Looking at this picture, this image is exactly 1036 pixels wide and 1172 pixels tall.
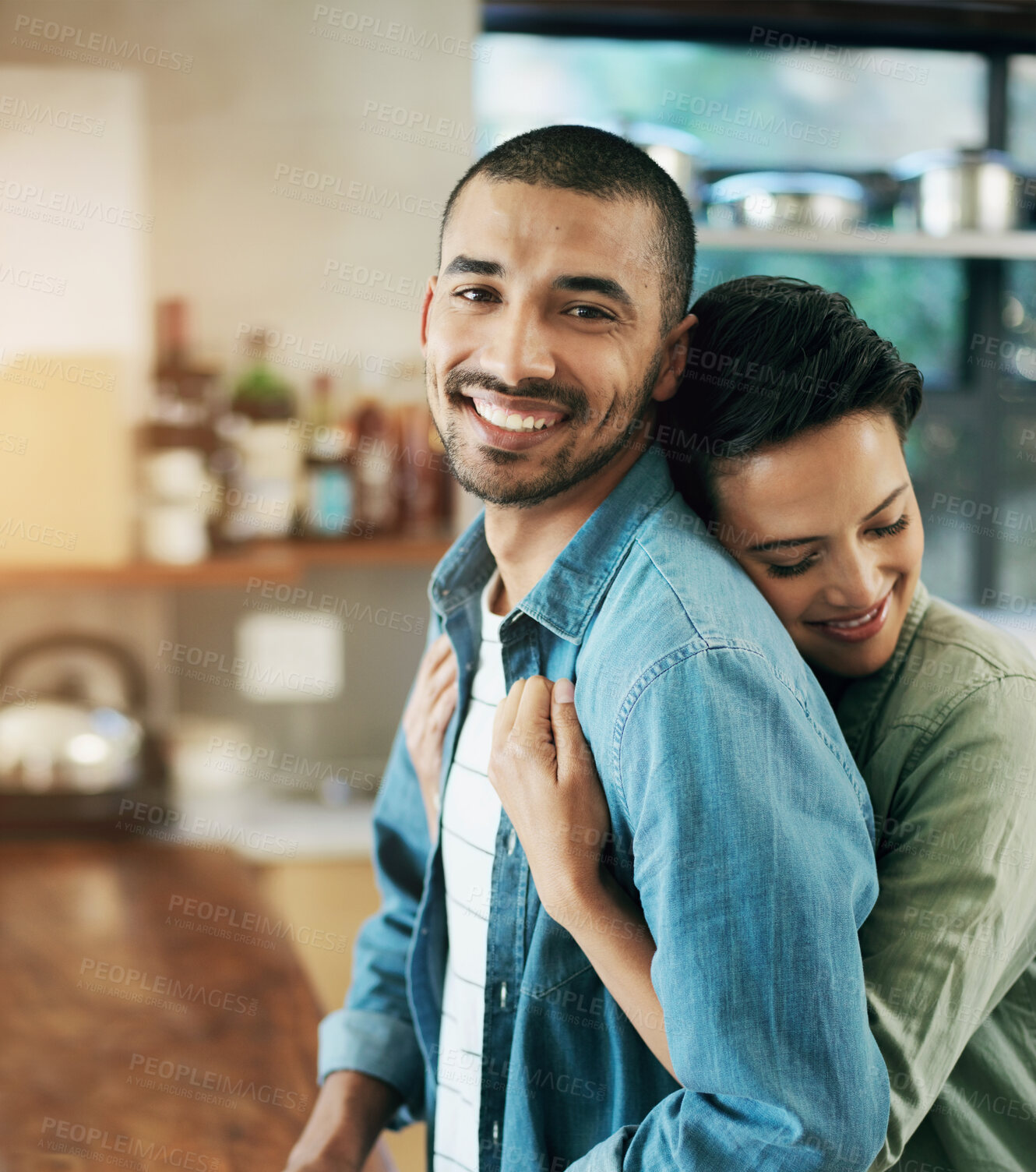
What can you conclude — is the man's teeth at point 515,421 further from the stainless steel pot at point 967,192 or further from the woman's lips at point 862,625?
the stainless steel pot at point 967,192

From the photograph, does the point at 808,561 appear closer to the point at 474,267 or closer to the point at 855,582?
the point at 855,582

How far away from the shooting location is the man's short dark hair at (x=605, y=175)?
754 mm

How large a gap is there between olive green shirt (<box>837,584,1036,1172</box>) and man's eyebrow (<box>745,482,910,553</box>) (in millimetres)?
108

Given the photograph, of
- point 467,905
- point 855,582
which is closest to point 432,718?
point 467,905

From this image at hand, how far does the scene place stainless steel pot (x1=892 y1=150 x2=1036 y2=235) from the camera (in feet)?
7.66

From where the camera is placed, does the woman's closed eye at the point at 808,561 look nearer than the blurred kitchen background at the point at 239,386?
Yes

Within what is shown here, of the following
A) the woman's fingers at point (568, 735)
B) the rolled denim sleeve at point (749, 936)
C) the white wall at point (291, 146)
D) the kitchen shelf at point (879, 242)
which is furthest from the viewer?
the kitchen shelf at point (879, 242)

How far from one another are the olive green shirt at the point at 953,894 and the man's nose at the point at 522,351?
0.33 m

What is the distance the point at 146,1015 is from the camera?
1460 mm

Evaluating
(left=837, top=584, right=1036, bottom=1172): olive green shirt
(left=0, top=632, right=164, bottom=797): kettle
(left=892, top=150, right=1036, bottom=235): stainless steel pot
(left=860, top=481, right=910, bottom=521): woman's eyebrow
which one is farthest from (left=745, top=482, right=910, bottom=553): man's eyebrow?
(left=892, top=150, right=1036, bottom=235): stainless steel pot

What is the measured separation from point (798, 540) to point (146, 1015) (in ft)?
3.70

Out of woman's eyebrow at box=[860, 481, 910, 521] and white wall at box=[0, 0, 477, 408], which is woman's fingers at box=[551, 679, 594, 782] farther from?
white wall at box=[0, 0, 477, 408]

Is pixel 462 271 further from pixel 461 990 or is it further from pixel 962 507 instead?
pixel 962 507

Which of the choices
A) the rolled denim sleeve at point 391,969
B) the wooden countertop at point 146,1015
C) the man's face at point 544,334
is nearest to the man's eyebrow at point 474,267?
the man's face at point 544,334
